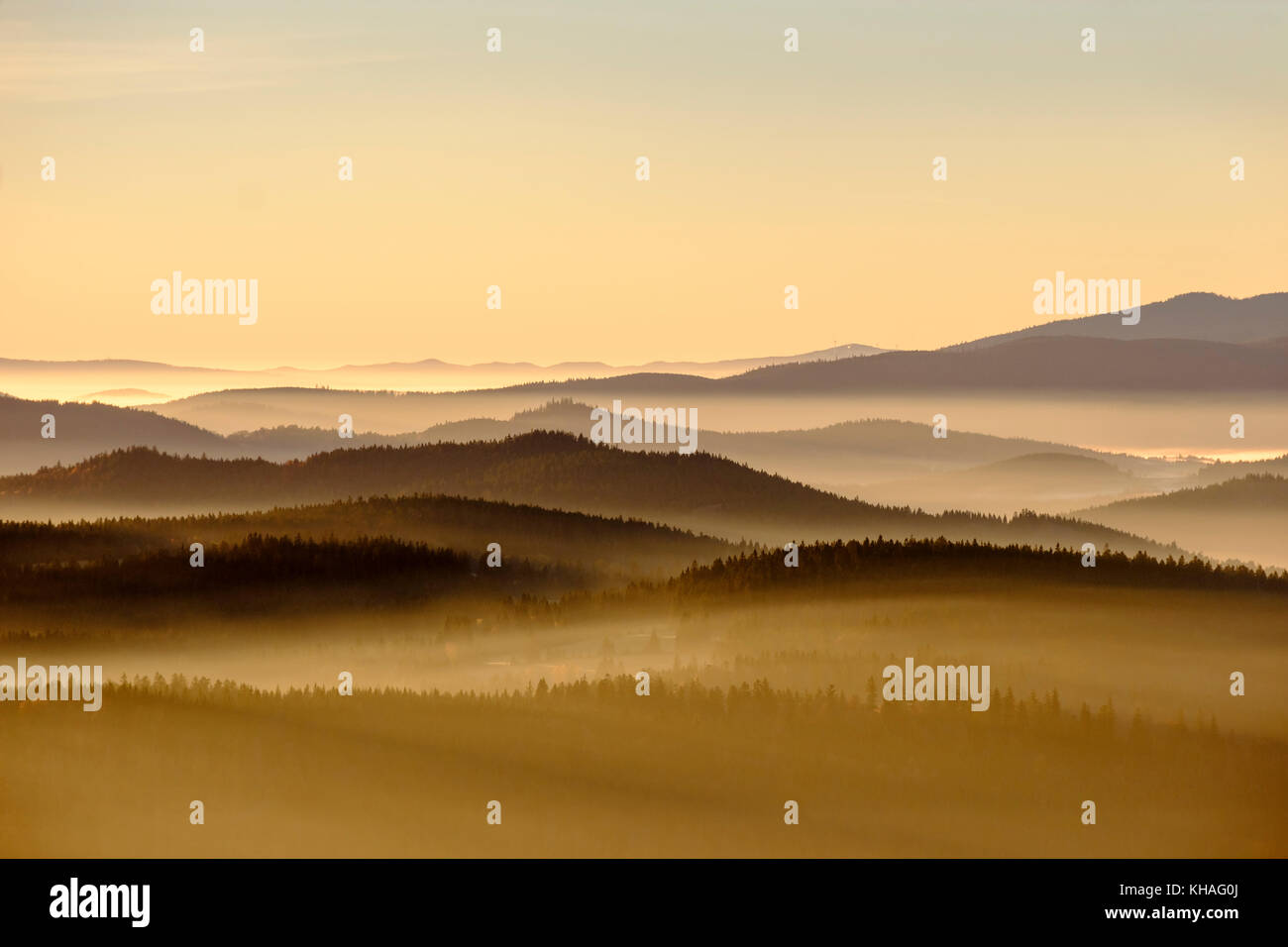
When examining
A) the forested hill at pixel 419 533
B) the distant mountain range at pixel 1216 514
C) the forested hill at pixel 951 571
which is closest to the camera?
the forested hill at pixel 951 571

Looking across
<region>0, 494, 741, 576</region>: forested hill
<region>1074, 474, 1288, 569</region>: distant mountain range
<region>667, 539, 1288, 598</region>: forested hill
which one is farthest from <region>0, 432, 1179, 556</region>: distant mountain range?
<region>667, 539, 1288, 598</region>: forested hill

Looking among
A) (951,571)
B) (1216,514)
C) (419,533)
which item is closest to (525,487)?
(419,533)

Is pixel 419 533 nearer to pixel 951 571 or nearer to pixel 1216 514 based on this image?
pixel 951 571

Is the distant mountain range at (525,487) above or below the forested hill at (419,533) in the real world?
above

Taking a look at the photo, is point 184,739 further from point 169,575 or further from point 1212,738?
point 169,575

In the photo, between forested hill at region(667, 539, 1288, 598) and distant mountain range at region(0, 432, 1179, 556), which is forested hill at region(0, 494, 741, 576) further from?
forested hill at region(667, 539, 1288, 598)

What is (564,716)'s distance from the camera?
3600cm

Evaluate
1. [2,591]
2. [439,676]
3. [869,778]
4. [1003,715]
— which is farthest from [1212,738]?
[2,591]

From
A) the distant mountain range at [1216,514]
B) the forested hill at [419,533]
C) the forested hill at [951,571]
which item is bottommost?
the forested hill at [951,571]

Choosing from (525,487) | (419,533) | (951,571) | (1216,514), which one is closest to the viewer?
(951,571)

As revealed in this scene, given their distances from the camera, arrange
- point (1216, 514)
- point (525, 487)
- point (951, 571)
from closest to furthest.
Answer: point (951, 571) < point (525, 487) < point (1216, 514)

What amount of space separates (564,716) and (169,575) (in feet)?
129

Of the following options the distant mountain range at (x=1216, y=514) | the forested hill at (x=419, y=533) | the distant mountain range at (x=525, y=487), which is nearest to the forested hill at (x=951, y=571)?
the forested hill at (x=419, y=533)

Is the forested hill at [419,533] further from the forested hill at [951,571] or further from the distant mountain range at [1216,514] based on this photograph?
the distant mountain range at [1216,514]
